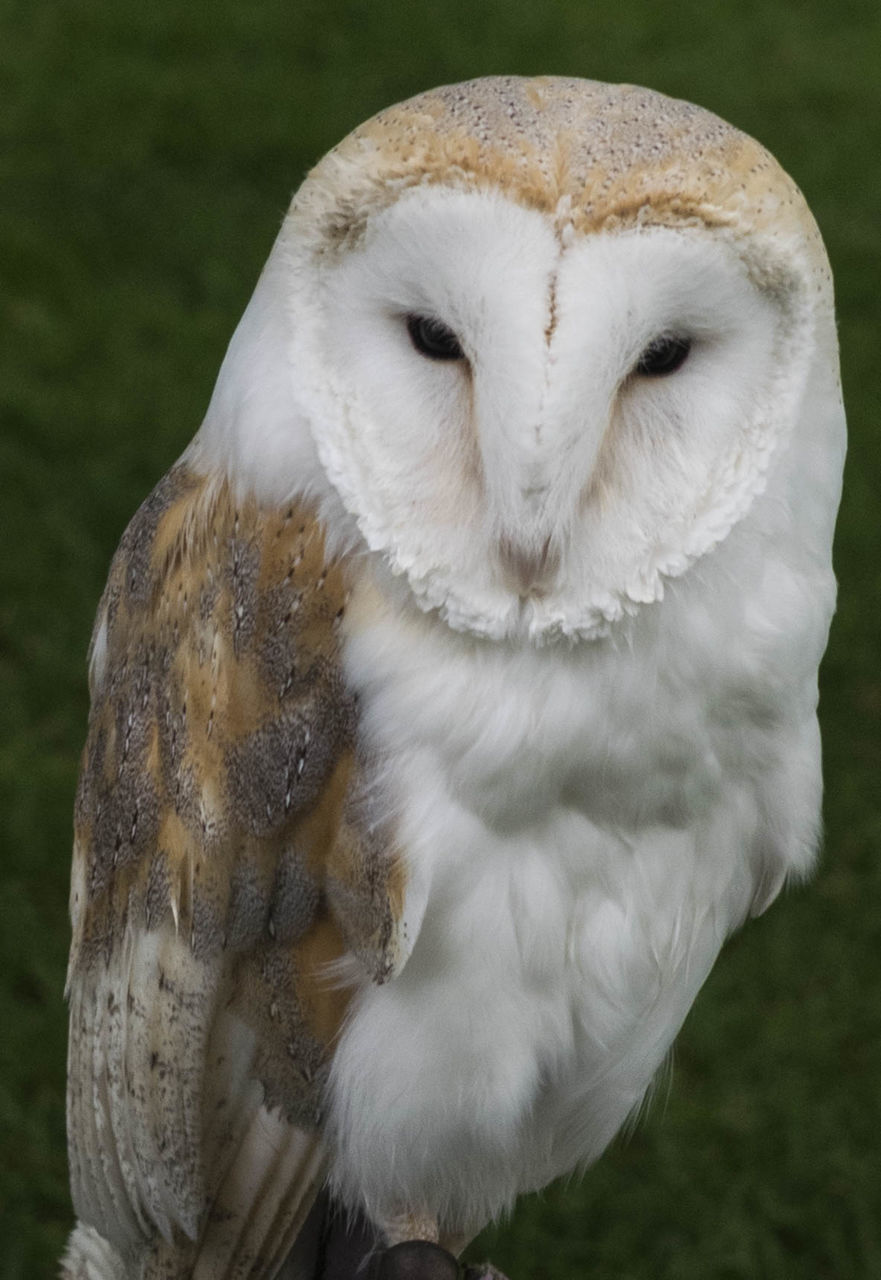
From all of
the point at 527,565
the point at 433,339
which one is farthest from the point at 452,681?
the point at 433,339

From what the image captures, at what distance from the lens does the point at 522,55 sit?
17.2ft

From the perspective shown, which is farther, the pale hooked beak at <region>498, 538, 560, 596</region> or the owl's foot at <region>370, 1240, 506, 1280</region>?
the owl's foot at <region>370, 1240, 506, 1280</region>

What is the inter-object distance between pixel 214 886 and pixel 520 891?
250mm

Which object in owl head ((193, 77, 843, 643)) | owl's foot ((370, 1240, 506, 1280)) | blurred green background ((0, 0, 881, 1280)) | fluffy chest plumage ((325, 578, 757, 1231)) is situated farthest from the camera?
blurred green background ((0, 0, 881, 1280))

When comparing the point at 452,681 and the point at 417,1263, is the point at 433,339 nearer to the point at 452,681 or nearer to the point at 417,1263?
the point at 452,681

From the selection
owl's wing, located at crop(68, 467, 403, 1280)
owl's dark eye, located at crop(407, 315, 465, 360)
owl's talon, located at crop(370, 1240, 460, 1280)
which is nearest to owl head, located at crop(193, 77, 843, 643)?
owl's dark eye, located at crop(407, 315, 465, 360)

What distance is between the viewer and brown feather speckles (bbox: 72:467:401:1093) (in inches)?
50.1

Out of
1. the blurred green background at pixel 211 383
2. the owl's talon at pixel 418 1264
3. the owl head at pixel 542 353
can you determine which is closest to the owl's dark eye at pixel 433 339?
the owl head at pixel 542 353

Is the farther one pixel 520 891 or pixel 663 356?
pixel 520 891

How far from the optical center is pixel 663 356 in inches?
45.2

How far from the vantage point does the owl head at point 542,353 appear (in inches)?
42.0

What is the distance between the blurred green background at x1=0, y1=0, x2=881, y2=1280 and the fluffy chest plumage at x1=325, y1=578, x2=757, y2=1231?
1.08 metres

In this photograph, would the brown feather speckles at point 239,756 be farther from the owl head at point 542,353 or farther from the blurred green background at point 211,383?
the blurred green background at point 211,383

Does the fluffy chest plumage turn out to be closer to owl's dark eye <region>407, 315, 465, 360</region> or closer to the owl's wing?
the owl's wing
